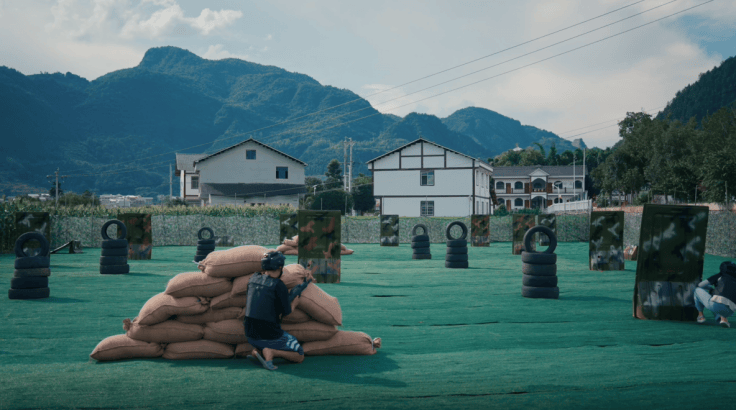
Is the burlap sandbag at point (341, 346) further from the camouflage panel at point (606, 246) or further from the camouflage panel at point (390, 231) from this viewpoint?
the camouflage panel at point (390, 231)

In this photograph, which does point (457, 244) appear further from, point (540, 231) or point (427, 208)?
point (427, 208)

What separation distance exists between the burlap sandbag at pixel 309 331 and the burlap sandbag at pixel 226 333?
498 millimetres

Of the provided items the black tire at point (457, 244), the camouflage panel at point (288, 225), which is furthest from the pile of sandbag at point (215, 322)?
the camouflage panel at point (288, 225)

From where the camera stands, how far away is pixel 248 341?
21.0 feet

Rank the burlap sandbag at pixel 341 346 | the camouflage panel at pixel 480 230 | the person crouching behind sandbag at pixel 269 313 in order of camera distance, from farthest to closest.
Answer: the camouflage panel at pixel 480 230, the burlap sandbag at pixel 341 346, the person crouching behind sandbag at pixel 269 313

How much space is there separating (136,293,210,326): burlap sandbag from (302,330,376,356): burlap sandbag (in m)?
1.37

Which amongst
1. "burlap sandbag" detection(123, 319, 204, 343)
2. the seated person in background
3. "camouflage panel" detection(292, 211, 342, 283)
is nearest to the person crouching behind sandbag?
"burlap sandbag" detection(123, 319, 204, 343)

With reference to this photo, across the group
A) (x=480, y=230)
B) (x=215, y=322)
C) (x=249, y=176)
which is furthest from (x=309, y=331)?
(x=249, y=176)

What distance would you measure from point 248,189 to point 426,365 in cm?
5840

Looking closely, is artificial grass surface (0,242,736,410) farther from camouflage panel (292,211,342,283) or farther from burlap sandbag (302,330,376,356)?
camouflage panel (292,211,342,283)

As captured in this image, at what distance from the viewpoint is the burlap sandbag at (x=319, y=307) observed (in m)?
6.80

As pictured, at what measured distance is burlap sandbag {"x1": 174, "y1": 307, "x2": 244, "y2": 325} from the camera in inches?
267

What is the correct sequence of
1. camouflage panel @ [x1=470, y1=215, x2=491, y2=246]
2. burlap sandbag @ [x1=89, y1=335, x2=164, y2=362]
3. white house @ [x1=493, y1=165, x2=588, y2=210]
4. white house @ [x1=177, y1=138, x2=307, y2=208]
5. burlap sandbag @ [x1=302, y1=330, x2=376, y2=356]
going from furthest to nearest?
white house @ [x1=493, y1=165, x2=588, y2=210] → white house @ [x1=177, y1=138, x2=307, y2=208] → camouflage panel @ [x1=470, y1=215, x2=491, y2=246] → burlap sandbag @ [x1=302, y1=330, x2=376, y2=356] → burlap sandbag @ [x1=89, y1=335, x2=164, y2=362]

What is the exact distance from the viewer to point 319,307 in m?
6.81
